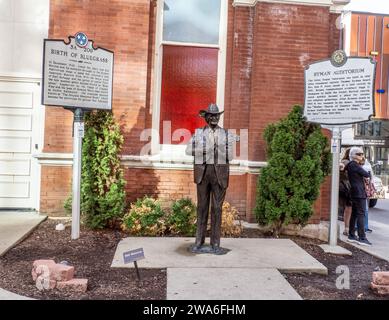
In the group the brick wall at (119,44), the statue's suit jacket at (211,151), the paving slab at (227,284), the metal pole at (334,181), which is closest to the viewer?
the paving slab at (227,284)

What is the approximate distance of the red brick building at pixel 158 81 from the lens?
25.6ft

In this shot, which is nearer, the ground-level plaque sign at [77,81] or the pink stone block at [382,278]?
the pink stone block at [382,278]

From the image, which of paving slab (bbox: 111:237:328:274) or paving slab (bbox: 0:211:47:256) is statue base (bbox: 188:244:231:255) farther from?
paving slab (bbox: 0:211:47:256)

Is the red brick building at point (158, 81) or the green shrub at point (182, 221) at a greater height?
the red brick building at point (158, 81)

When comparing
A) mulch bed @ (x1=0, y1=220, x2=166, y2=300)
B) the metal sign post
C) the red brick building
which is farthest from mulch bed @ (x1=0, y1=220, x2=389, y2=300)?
the red brick building

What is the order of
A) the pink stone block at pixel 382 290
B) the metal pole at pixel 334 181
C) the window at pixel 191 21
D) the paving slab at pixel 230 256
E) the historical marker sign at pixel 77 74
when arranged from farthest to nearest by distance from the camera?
the window at pixel 191 21 < the metal pole at pixel 334 181 < the historical marker sign at pixel 77 74 < the paving slab at pixel 230 256 < the pink stone block at pixel 382 290

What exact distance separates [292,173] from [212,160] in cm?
189

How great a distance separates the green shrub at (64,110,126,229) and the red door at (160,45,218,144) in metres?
1.53

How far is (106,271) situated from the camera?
5059 mm

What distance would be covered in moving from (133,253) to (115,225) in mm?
2853

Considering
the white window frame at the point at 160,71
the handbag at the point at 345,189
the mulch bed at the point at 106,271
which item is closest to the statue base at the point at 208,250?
the mulch bed at the point at 106,271

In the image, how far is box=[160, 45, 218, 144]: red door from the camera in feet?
27.3

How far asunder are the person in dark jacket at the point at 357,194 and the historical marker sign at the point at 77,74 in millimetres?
4551

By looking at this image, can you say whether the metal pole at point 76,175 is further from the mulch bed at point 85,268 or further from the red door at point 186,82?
the red door at point 186,82
